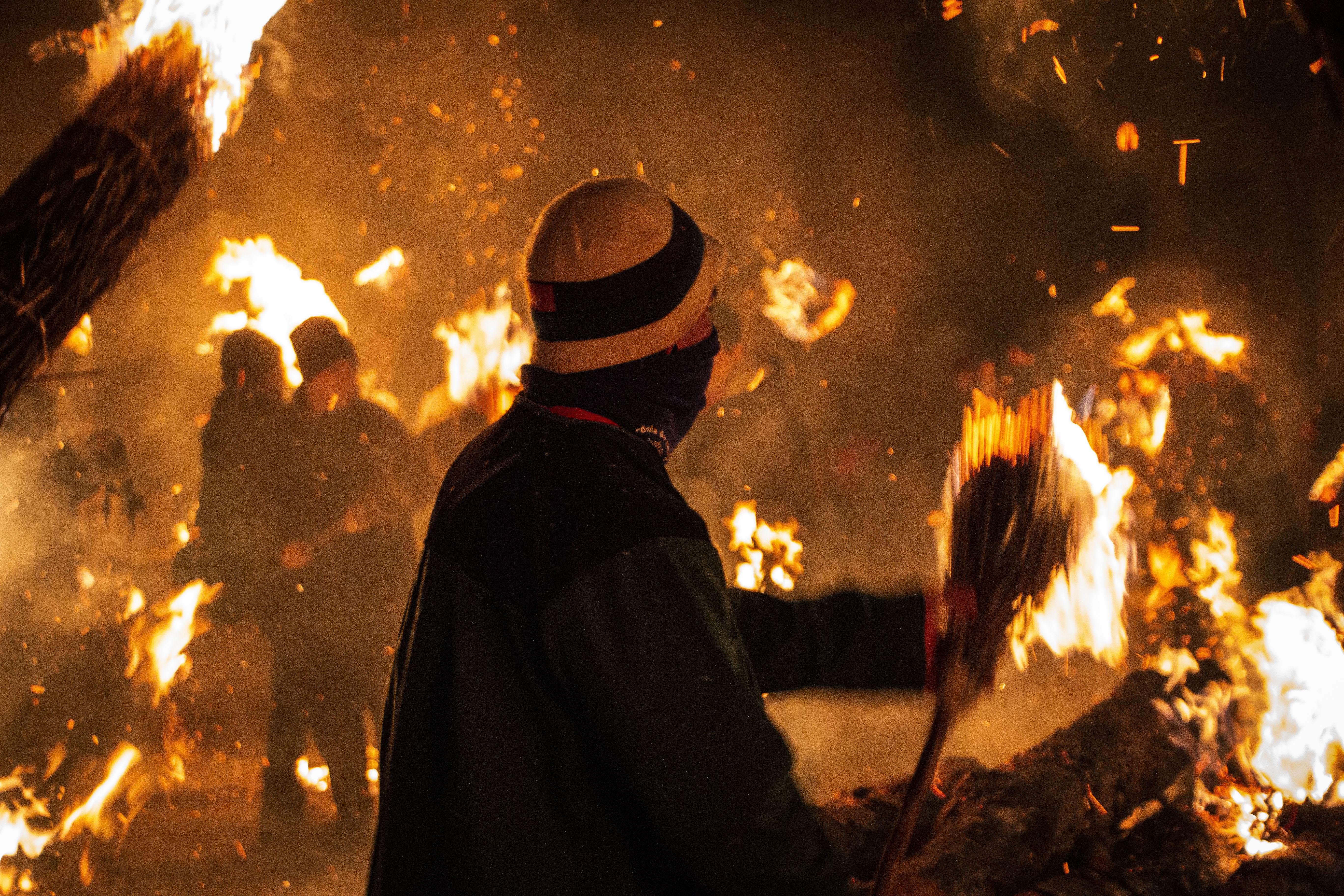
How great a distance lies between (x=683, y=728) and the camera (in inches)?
49.3

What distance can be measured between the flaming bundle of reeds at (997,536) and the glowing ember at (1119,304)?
11.7 ft

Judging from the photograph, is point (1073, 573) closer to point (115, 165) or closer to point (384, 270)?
point (115, 165)

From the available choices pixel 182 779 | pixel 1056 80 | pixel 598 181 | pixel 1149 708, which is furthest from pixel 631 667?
pixel 1056 80

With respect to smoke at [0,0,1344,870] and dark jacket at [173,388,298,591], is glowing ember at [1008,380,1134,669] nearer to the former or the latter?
smoke at [0,0,1344,870]

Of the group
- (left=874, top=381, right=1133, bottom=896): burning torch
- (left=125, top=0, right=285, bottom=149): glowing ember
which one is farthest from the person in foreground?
(left=125, top=0, right=285, bottom=149): glowing ember

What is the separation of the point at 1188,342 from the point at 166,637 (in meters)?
6.57

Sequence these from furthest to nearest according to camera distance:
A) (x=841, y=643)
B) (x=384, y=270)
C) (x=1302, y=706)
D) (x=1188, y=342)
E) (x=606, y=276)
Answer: (x=384, y=270), (x=1188, y=342), (x=1302, y=706), (x=841, y=643), (x=606, y=276)

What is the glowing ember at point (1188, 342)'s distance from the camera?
16.1 ft

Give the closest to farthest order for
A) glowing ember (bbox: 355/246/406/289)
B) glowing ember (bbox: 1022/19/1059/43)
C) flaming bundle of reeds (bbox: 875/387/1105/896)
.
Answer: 1. flaming bundle of reeds (bbox: 875/387/1105/896)
2. glowing ember (bbox: 1022/19/1059/43)
3. glowing ember (bbox: 355/246/406/289)

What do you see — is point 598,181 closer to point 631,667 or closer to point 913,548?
point 631,667

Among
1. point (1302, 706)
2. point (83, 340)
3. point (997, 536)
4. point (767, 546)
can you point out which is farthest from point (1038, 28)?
point (83, 340)

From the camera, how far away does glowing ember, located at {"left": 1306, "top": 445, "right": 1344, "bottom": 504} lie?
15.0 feet

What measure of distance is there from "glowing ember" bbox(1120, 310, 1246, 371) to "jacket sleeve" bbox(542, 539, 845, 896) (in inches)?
192

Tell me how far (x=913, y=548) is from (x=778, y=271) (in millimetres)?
2196
